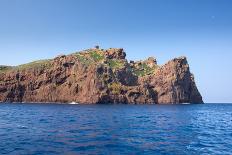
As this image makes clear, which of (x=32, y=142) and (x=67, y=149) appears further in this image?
(x=32, y=142)

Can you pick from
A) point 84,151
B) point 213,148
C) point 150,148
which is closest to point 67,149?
point 84,151

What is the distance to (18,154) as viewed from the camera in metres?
33.3

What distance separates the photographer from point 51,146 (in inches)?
1503

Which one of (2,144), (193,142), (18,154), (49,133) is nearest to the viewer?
(18,154)

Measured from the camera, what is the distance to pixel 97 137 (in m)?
47.3

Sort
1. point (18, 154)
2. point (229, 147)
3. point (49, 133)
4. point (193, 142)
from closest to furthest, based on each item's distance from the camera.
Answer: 1. point (18, 154)
2. point (229, 147)
3. point (193, 142)
4. point (49, 133)

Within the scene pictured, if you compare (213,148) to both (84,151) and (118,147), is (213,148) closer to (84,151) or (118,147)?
(118,147)

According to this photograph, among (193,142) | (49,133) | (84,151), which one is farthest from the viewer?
(49,133)

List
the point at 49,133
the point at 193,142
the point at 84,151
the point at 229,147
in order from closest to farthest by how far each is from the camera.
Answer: the point at 84,151
the point at 229,147
the point at 193,142
the point at 49,133

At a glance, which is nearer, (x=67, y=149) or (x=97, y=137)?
(x=67, y=149)

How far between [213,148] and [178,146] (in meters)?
4.11

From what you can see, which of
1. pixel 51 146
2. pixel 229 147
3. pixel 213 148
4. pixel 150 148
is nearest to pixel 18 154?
pixel 51 146

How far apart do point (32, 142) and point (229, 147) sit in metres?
24.0

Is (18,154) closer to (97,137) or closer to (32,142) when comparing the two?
(32,142)
